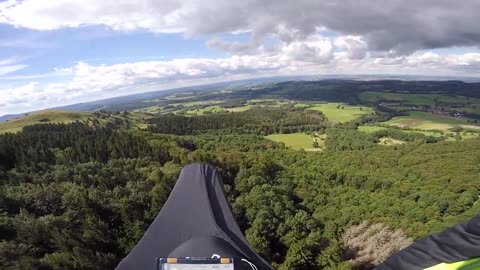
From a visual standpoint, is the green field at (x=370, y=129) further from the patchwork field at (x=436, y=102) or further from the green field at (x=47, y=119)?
the green field at (x=47, y=119)

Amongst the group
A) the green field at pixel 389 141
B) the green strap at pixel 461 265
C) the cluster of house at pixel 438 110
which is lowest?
the green field at pixel 389 141

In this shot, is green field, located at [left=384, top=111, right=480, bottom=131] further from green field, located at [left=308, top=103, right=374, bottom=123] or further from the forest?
green field, located at [left=308, top=103, right=374, bottom=123]

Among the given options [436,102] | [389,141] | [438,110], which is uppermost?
[436,102]

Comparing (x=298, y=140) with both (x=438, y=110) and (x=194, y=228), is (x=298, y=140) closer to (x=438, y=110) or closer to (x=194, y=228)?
(x=438, y=110)

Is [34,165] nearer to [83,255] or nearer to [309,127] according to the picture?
[83,255]

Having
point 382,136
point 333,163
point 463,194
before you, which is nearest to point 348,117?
point 382,136

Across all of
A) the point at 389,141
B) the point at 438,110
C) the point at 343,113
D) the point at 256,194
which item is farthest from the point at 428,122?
the point at 256,194

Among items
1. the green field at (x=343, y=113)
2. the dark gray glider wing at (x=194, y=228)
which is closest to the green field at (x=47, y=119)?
the green field at (x=343, y=113)

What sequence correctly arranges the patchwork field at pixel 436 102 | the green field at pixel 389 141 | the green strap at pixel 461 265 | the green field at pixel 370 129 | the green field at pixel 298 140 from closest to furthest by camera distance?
the green strap at pixel 461 265
the green field at pixel 298 140
the green field at pixel 389 141
the green field at pixel 370 129
the patchwork field at pixel 436 102
